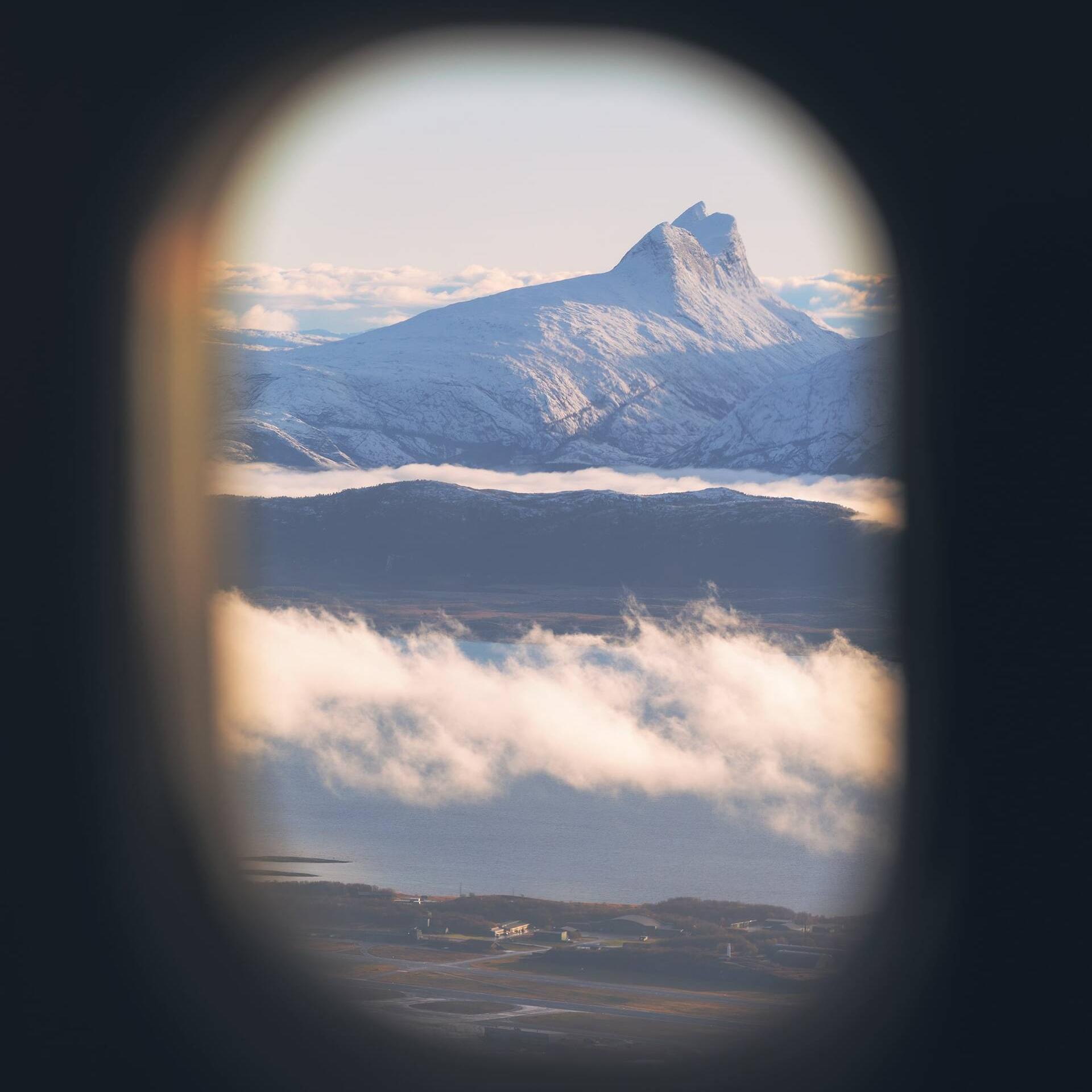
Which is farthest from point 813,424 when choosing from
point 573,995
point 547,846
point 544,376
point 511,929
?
point 573,995

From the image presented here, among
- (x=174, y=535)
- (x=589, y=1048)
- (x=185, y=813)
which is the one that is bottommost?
(x=589, y=1048)

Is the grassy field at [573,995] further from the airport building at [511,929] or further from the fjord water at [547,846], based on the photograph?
the fjord water at [547,846]

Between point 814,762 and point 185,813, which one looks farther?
point 814,762

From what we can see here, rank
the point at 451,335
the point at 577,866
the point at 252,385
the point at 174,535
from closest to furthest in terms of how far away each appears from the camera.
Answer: the point at 174,535 < the point at 577,866 < the point at 252,385 < the point at 451,335

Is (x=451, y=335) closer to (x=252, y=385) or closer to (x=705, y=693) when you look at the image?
(x=252, y=385)

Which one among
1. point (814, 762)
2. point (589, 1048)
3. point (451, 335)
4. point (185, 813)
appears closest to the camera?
point (185, 813)

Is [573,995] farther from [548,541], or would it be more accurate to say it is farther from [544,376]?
[544,376]

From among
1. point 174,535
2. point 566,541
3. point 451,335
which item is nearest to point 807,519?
point 566,541

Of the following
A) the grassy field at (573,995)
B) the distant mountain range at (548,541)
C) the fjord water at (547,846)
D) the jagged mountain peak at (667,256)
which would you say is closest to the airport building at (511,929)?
the fjord water at (547,846)

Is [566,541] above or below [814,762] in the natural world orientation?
above
